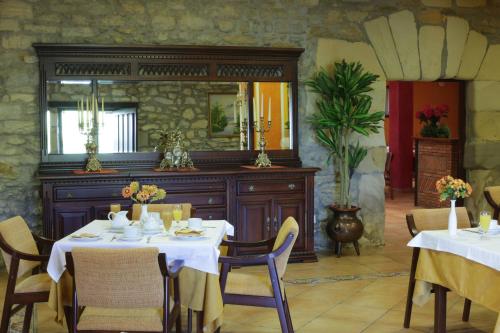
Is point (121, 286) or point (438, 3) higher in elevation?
point (438, 3)

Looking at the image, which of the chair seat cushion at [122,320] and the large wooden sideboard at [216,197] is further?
the large wooden sideboard at [216,197]

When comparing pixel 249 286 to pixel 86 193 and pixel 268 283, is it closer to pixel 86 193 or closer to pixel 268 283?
pixel 268 283

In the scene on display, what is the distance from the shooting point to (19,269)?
13.9 feet

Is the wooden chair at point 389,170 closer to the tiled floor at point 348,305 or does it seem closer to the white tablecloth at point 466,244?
the tiled floor at point 348,305

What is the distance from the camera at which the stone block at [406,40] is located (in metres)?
7.60

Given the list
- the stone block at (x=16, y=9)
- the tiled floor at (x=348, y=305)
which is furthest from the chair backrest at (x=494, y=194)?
the stone block at (x=16, y=9)

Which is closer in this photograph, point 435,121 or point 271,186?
point 271,186

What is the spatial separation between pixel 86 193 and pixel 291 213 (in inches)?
83.8

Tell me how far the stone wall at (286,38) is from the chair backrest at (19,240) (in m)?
2.39

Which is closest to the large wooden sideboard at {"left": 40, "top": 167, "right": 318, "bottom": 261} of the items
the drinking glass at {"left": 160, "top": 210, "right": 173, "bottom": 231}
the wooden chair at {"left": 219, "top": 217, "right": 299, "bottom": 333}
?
the drinking glass at {"left": 160, "top": 210, "right": 173, "bottom": 231}

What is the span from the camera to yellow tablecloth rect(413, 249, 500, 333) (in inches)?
145

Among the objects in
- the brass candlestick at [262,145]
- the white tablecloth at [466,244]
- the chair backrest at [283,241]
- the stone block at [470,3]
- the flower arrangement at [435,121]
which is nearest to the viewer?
the white tablecloth at [466,244]

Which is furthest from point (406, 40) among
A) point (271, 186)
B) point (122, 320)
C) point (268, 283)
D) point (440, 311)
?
point (122, 320)

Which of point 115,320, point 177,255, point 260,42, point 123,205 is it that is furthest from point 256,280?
point 260,42
